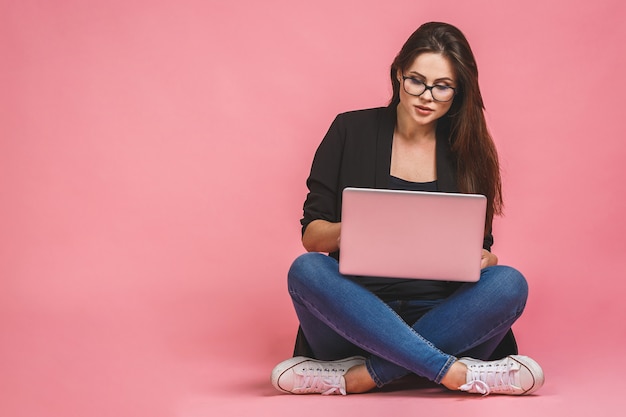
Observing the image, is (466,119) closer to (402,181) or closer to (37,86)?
(402,181)

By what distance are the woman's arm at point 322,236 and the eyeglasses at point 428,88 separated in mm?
413

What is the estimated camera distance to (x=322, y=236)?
2971 mm

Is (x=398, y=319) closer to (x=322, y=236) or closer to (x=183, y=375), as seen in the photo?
(x=322, y=236)

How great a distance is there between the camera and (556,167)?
13.6ft

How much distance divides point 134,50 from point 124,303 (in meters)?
1.02

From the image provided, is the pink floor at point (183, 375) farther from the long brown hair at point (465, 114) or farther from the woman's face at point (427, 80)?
the woman's face at point (427, 80)

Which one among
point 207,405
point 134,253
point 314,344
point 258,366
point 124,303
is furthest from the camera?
point 134,253

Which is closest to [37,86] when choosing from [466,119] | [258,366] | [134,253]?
[134,253]

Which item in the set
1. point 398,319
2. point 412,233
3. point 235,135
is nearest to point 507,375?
point 398,319

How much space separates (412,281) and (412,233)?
1.26 ft

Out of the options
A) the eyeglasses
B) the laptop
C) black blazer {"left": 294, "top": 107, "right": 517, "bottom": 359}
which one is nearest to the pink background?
black blazer {"left": 294, "top": 107, "right": 517, "bottom": 359}

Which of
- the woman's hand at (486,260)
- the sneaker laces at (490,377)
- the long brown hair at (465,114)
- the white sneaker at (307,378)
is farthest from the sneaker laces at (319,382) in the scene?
the long brown hair at (465,114)

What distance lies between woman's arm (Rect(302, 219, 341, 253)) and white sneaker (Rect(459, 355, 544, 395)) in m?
0.46

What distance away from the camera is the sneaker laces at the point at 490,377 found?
9.09ft
